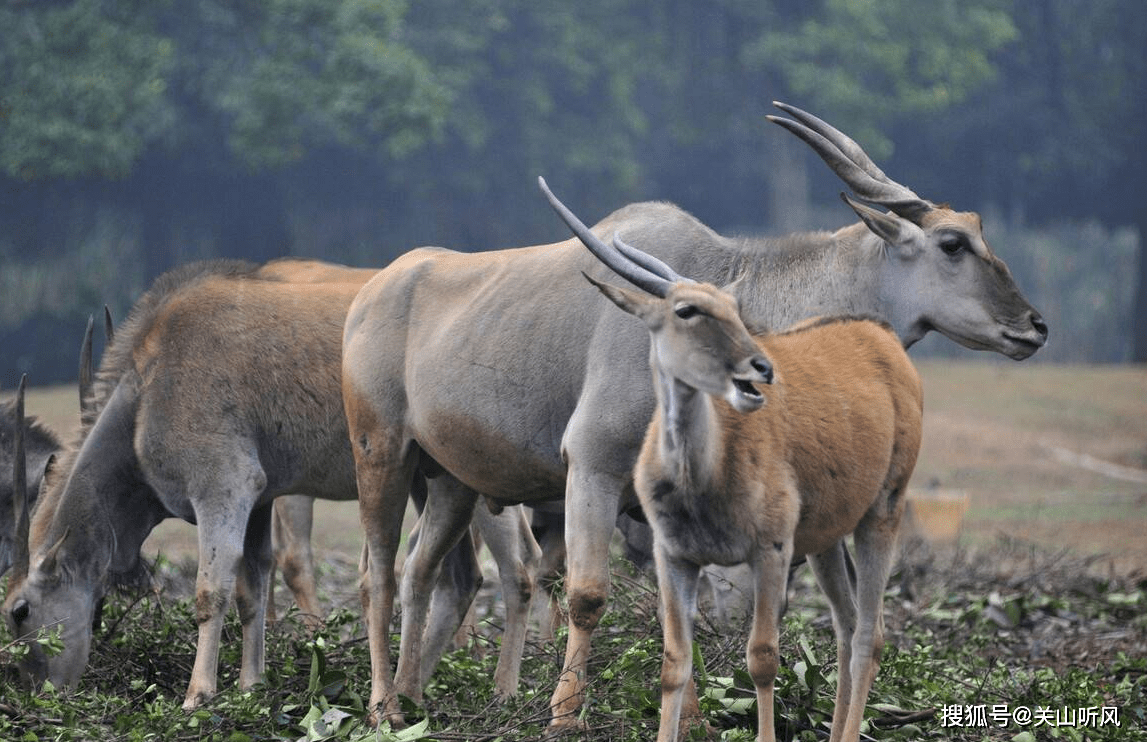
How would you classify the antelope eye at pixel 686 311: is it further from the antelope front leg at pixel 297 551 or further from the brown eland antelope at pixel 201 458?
the antelope front leg at pixel 297 551

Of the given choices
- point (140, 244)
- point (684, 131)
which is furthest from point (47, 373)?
point (684, 131)

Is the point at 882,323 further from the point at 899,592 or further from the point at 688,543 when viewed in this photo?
the point at 899,592

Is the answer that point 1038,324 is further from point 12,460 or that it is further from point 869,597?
point 12,460

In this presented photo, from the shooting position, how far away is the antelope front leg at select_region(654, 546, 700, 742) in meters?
4.98

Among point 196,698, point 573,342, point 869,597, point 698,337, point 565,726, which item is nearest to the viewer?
point 698,337

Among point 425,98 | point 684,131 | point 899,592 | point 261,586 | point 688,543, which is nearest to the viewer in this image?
point 688,543

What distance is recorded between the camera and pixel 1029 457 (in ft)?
62.1

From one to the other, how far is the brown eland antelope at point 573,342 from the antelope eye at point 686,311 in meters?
0.57

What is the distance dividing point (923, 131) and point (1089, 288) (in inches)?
180

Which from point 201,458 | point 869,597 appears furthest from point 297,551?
point 869,597

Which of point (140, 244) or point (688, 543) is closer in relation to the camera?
point (688, 543)

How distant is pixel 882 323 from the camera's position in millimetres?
5645

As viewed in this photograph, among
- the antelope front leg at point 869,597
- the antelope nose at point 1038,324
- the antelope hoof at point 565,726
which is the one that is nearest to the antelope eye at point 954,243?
the antelope nose at point 1038,324

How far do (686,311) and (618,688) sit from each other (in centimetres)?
170
